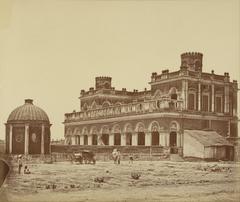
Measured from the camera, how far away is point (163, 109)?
A: 5.12 metres

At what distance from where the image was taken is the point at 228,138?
17.0ft

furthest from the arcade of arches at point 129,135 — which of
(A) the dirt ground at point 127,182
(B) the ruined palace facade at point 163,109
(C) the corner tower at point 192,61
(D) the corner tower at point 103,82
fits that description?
(C) the corner tower at point 192,61

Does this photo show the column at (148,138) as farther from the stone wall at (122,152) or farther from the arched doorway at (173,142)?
the arched doorway at (173,142)

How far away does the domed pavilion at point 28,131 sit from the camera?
492 centimetres

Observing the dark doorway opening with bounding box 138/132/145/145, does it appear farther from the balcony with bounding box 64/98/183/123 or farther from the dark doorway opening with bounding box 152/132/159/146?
the balcony with bounding box 64/98/183/123

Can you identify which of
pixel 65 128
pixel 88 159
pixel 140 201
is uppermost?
Answer: pixel 65 128

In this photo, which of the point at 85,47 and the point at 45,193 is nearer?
the point at 45,193

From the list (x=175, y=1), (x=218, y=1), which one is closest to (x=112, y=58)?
(x=175, y=1)

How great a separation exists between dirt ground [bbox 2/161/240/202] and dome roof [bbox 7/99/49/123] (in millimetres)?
468

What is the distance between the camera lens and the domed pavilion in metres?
4.92

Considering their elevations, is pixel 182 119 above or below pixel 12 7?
below

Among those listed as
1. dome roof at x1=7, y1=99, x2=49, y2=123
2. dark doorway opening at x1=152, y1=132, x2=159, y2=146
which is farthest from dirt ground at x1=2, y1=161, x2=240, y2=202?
dome roof at x1=7, y1=99, x2=49, y2=123

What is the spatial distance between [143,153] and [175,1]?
1620 millimetres

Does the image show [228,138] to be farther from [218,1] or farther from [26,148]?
[26,148]
